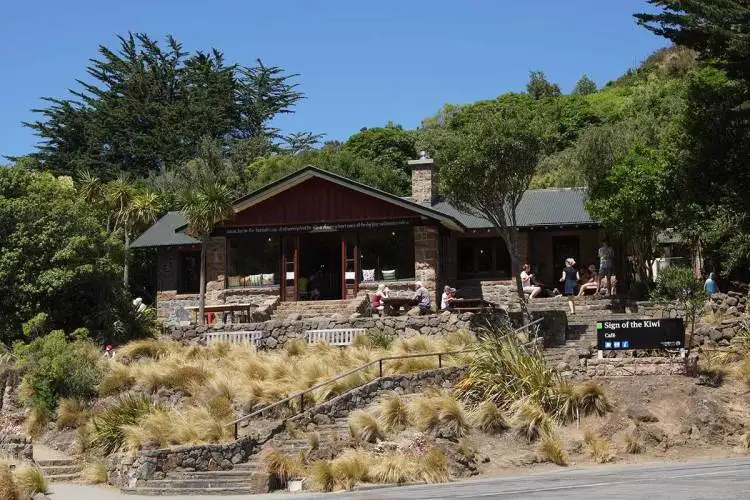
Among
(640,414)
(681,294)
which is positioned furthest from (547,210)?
(640,414)

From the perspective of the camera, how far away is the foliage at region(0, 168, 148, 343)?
99.9 ft

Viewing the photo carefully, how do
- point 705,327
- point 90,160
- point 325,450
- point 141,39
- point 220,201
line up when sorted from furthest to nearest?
point 141,39 < point 90,160 < point 220,201 < point 705,327 < point 325,450

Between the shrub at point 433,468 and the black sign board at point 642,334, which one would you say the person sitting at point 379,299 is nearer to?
the black sign board at point 642,334

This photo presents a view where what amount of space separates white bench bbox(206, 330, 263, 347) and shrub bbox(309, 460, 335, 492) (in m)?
10.3

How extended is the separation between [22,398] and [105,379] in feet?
7.63

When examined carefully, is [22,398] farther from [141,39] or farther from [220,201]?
[141,39]

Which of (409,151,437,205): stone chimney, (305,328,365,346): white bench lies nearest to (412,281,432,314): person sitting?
(305,328,365,346): white bench

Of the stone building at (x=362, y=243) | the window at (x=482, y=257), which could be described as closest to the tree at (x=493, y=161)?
the stone building at (x=362, y=243)

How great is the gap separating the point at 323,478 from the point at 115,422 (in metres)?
6.75

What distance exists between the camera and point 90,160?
63.5m

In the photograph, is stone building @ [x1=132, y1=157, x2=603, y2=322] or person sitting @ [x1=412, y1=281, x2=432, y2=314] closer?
person sitting @ [x1=412, y1=281, x2=432, y2=314]

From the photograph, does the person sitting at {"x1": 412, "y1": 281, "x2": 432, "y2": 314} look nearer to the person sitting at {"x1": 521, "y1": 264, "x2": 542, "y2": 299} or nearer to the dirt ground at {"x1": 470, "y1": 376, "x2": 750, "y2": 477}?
the person sitting at {"x1": 521, "y1": 264, "x2": 542, "y2": 299}

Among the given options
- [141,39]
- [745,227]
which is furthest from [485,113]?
[141,39]

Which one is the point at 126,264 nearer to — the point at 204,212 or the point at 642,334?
the point at 204,212
